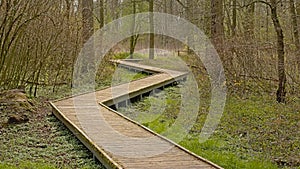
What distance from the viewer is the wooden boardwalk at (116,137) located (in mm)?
4887

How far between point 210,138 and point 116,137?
157 centimetres

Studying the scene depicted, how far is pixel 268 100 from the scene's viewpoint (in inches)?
368

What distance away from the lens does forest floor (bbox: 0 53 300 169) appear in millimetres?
5492

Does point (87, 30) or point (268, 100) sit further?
point (87, 30)

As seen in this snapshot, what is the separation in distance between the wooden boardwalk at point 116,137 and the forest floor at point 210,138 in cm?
24

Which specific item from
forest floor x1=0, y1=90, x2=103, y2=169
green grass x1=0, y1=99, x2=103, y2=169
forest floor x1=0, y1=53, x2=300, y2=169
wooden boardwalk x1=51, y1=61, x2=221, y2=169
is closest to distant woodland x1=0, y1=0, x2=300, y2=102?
forest floor x1=0, y1=53, x2=300, y2=169

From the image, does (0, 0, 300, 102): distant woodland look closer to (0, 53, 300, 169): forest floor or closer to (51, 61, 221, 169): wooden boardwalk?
(0, 53, 300, 169): forest floor

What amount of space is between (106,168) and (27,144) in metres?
1.83

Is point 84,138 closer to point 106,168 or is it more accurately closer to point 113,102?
point 106,168

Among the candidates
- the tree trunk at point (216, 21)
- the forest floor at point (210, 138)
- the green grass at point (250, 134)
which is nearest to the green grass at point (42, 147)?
the forest floor at point (210, 138)

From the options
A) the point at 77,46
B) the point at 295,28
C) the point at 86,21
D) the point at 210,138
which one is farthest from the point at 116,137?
the point at 86,21

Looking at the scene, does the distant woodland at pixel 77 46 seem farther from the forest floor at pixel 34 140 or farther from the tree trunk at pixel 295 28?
the forest floor at pixel 34 140

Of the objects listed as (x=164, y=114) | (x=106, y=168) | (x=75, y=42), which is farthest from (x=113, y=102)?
(x=106, y=168)

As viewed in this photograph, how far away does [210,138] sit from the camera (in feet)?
21.8
